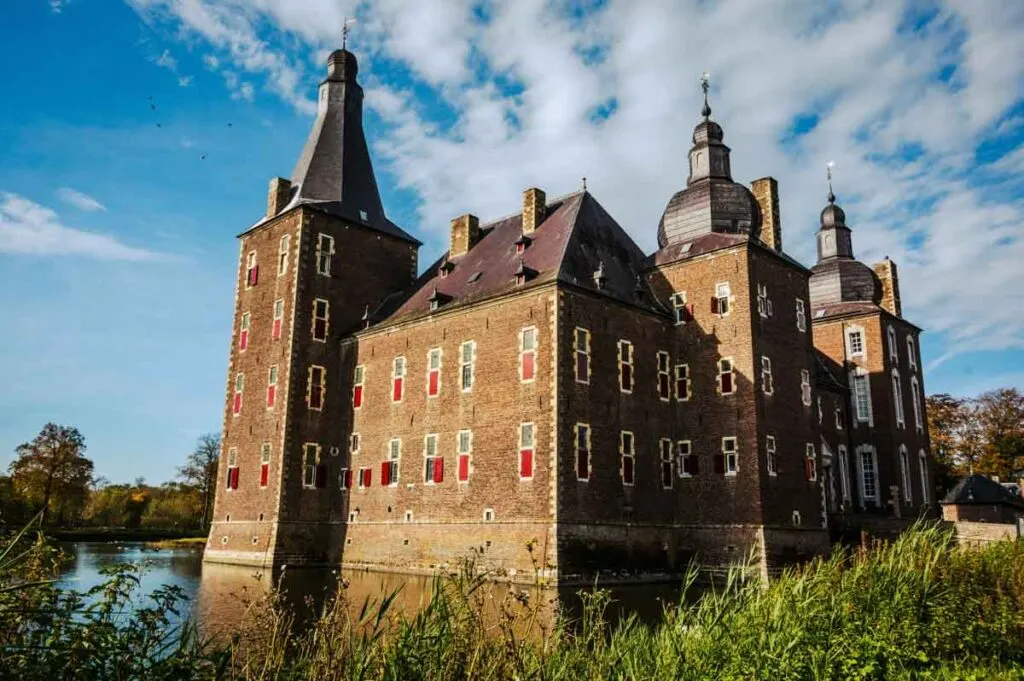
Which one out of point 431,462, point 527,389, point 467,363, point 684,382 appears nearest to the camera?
point 527,389

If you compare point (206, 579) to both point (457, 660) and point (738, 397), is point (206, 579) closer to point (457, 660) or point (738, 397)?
point (738, 397)

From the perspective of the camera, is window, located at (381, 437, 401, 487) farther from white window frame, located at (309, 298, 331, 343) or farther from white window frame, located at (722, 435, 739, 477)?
white window frame, located at (722, 435, 739, 477)

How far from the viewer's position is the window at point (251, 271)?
32719mm

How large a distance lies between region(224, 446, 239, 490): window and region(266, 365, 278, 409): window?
2731 mm

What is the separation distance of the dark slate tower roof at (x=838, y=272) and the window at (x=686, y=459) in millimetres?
15657

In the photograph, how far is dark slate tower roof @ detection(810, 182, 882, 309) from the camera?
3816 cm

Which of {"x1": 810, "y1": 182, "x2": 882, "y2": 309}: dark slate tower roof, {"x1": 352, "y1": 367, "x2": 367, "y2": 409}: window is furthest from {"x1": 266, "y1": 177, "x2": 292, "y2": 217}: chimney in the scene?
{"x1": 810, "y1": 182, "x2": 882, "y2": 309}: dark slate tower roof

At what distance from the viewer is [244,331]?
32594mm

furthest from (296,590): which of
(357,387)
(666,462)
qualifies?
(666,462)

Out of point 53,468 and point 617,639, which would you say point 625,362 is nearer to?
point 617,639

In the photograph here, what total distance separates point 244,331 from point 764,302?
65.1ft

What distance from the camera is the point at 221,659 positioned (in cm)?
570

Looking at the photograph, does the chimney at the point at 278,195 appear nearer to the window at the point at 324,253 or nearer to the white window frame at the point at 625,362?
the window at the point at 324,253

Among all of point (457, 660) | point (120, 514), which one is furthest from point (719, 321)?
point (120, 514)
